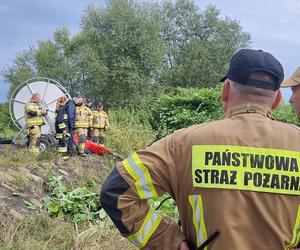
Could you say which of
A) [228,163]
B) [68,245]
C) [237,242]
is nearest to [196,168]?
[228,163]

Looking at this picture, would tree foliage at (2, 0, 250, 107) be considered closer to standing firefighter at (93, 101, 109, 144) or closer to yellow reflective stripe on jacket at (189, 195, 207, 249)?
standing firefighter at (93, 101, 109, 144)

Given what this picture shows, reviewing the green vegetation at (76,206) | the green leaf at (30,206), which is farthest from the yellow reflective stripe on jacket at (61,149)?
the green leaf at (30,206)

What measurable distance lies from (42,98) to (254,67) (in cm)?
1352

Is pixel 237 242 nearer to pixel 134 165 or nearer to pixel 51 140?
pixel 134 165

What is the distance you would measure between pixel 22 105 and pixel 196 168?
1353 cm

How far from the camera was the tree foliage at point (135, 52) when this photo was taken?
109 feet

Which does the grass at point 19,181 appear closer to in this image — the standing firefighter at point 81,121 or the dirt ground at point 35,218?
the dirt ground at point 35,218

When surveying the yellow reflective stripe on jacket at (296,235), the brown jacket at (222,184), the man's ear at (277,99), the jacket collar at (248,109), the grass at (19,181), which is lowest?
the grass at (19,181)

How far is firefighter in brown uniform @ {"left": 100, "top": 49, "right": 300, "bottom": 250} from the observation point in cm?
199

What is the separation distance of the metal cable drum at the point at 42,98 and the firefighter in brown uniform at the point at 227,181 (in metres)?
13.0

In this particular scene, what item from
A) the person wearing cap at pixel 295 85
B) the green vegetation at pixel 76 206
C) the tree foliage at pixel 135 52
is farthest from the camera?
the tree foliage at pixel 135 52

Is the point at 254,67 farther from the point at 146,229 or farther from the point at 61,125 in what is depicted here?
the point at 61,125

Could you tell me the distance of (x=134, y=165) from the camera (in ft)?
6.67

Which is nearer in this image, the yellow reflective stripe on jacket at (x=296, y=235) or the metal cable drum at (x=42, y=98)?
the yellow reflective stripe on jacket at (x=296, y=235)
